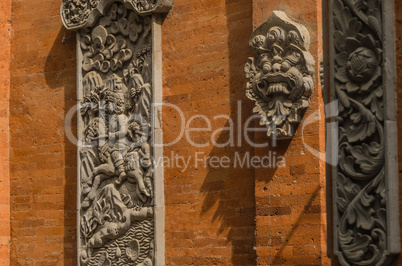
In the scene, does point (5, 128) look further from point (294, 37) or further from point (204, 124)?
point (294, 37)

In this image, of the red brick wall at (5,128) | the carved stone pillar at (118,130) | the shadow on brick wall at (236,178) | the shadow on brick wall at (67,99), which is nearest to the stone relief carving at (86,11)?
the carved stone pillar at (118,130)

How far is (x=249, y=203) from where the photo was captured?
9.14m

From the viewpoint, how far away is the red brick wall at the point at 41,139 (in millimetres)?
10758

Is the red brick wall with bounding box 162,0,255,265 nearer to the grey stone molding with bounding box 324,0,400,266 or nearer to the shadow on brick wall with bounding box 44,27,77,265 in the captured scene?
the shadow on brick wall with bounding box 44,27,77,265

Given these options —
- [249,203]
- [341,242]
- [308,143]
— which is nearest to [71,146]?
[249,203]

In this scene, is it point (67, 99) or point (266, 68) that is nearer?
point (266, 68)

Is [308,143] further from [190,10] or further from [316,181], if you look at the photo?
[190,10]

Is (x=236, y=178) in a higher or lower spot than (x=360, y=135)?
lower

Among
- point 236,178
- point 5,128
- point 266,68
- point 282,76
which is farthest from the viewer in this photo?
point 5,128

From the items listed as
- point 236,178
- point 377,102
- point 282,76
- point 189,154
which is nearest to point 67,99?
point 189,154

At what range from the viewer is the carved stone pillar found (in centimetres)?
989

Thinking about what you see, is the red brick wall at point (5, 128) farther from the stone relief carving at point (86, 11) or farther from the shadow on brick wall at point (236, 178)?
the shadow on brick wall at point (236, 178)

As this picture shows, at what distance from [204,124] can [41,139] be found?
2404mm

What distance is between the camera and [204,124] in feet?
31.4
